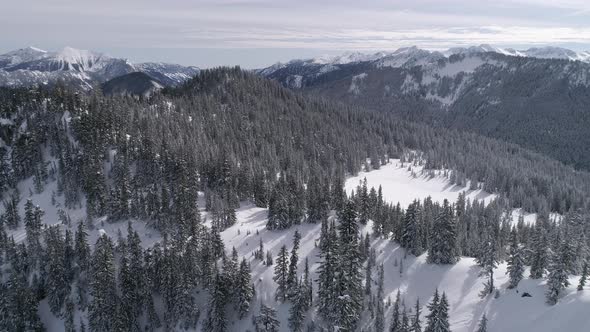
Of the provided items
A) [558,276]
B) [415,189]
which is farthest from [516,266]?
[415,189]

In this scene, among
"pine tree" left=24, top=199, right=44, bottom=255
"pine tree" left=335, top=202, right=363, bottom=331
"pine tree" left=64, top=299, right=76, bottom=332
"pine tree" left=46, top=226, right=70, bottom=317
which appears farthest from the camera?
"pine tree" left=24, top=199, right=44, bottom=255

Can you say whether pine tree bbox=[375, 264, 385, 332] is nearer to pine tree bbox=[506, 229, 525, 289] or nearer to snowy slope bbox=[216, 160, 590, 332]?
snowy slope bbox=[216, 160, 590, 332]

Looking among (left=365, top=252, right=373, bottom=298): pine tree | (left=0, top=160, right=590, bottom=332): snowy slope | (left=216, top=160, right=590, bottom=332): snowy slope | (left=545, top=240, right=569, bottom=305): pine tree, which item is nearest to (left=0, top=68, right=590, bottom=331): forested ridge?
(left=545, top=240, right=569, bottom=305): pine tree

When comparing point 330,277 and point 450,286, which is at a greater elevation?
point 330,277

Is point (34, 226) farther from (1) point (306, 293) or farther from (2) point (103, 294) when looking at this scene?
(1) point (306, 293)

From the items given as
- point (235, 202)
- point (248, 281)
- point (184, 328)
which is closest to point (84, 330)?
point (184, 328)

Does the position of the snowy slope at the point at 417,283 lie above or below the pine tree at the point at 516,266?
below

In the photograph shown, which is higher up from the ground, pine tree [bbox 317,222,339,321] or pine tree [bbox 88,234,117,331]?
pine tree [bbox 317,222,339,321]

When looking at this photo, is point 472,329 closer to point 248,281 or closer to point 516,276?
point 516,276


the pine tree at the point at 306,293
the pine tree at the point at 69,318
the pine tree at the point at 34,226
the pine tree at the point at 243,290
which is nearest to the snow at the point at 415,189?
the pine tree at the point at 306,293

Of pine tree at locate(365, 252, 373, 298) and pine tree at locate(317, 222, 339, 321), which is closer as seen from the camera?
pine tree at locate(317, 222, 339, 321)

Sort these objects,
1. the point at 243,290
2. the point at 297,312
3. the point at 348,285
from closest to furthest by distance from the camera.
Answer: the point at 348,285 < the point at 297,312 < the point at 243,290

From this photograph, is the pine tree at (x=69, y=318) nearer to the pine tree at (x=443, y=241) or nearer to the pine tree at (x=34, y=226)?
the pine tree at (x=34, y=226)
